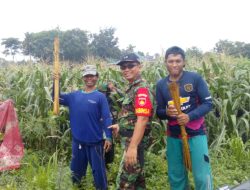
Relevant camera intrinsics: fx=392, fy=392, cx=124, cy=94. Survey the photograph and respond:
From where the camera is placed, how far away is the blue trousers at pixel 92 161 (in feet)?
13.6

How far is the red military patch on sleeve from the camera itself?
338cm

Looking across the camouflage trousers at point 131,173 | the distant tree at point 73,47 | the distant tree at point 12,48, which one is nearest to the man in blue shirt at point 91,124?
the camouflage trousers at point 131,173

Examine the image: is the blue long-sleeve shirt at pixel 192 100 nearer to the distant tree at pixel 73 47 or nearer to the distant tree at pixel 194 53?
the distant tree at pixel 194 53

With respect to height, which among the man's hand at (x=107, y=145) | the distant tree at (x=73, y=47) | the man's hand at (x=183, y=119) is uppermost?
the distant tree at (x=73, y=47)

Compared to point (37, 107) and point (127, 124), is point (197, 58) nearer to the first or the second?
point (37, 107)

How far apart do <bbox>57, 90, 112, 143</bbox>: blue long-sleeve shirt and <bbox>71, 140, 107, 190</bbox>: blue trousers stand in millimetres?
88

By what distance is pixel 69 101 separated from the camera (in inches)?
169

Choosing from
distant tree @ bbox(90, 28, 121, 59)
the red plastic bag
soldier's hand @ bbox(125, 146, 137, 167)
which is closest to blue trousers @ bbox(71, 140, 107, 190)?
soldier's hand @ bbox(125, 146, 137, 167)

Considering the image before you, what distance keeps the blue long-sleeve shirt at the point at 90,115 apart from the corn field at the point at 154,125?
69 centimetres

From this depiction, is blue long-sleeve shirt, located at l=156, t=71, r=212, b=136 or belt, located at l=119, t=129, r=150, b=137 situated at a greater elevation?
blue long-sleeve shirt, located at l=156, t=71, r=212, b=136

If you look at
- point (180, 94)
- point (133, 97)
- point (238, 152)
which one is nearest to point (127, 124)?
point (133, 97)

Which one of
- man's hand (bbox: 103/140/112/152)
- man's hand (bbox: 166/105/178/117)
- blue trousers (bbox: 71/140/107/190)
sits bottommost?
blue trousers (bbox: 71/140/107/190)

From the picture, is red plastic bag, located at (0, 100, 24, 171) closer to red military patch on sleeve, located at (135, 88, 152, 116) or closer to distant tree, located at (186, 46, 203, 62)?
red military patch on sleeve, located at (135, 88, 152, 116)

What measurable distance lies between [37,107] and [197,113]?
3131 mm
